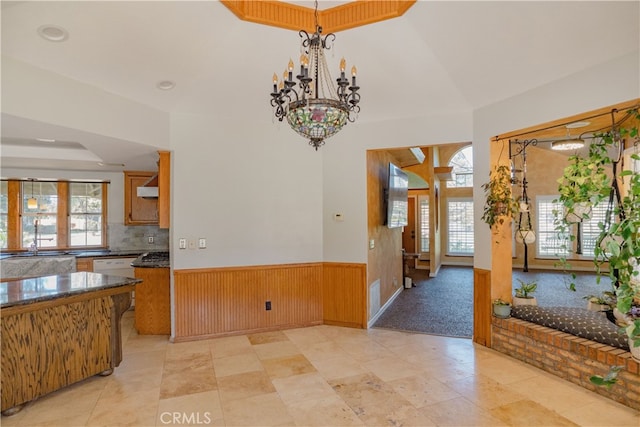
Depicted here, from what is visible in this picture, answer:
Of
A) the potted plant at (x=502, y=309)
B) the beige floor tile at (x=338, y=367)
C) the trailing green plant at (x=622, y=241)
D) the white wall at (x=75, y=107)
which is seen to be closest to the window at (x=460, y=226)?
the potted plant at (x=502, y=309)

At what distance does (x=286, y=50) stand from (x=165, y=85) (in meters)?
1.31

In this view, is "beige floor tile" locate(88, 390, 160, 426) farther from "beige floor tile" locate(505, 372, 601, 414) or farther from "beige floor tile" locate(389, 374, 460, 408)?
"beige floor tile" locate(505, 372, 601, 414)

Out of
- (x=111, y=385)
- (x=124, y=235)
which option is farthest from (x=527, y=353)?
(x=124, y=235)

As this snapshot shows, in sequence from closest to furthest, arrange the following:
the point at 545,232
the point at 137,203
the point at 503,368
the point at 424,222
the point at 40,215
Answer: the point at 503,368 < the point at 40,215 < the point at 137,203 < the point at 545,232 < the point at 424,222

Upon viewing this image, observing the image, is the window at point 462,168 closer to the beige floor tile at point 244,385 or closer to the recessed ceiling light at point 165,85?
the recessed ceiling light at point 165,85

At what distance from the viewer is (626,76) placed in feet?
8.40

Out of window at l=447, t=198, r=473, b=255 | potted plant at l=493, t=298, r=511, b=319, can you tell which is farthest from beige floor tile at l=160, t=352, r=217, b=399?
window at l=447, t=198, r=473, b=255

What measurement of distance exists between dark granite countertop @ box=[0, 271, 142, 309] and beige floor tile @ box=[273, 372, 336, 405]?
5.83 feet

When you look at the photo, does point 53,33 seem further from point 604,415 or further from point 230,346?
point 604,415

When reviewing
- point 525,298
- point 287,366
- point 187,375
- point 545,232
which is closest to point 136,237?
point 187,375

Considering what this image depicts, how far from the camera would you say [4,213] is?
17.5 feet

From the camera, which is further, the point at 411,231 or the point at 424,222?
the point at 411,231

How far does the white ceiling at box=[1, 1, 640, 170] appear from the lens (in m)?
2.50

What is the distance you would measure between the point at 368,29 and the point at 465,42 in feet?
2.86
